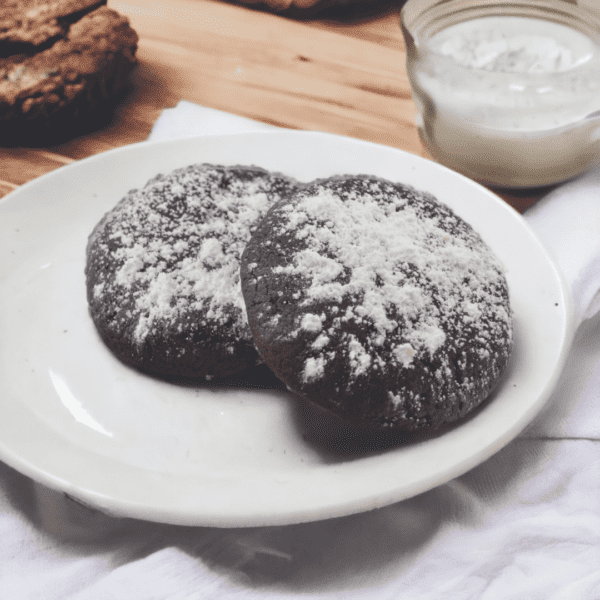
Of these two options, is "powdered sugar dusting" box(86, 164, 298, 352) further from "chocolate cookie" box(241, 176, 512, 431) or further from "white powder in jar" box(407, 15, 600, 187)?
"white powder in jar" box(407, 15, 600, 187)

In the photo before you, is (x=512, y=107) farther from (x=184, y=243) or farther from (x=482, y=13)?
(x=184, y=243)

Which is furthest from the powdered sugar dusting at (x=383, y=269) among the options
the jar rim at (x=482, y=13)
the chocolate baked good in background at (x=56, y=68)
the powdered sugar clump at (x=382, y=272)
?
the chocolate baked good in background at (x=56, y=68)

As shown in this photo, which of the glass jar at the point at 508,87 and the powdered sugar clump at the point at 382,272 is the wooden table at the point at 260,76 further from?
the powdered sugar clump at the point at 382,272

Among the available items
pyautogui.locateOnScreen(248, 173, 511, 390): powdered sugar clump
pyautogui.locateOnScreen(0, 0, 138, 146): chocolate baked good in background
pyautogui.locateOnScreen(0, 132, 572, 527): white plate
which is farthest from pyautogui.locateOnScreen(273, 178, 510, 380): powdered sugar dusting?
pyautogui.locateOnScreen(0, 0, 138, 146): chocolate baked good in background

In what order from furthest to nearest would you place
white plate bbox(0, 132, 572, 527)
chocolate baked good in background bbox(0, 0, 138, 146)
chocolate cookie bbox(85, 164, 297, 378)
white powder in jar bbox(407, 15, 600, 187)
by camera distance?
1. chocolate baked good in background bbox(0, 0, 138, 146)
2. white powder in jar bbox(407, 15, 600, 187)
3. chocolate cookie bbox(85, 164, 297, 378)
4. white plate bbox(0, 132, 572, 527)

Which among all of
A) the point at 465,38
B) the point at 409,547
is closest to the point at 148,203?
the point at 409,547

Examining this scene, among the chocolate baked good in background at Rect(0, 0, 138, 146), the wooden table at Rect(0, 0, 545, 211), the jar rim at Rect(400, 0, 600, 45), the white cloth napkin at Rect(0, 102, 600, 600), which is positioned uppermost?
the chocolate baked good in background at Rect(0, 0, 138, 146)
